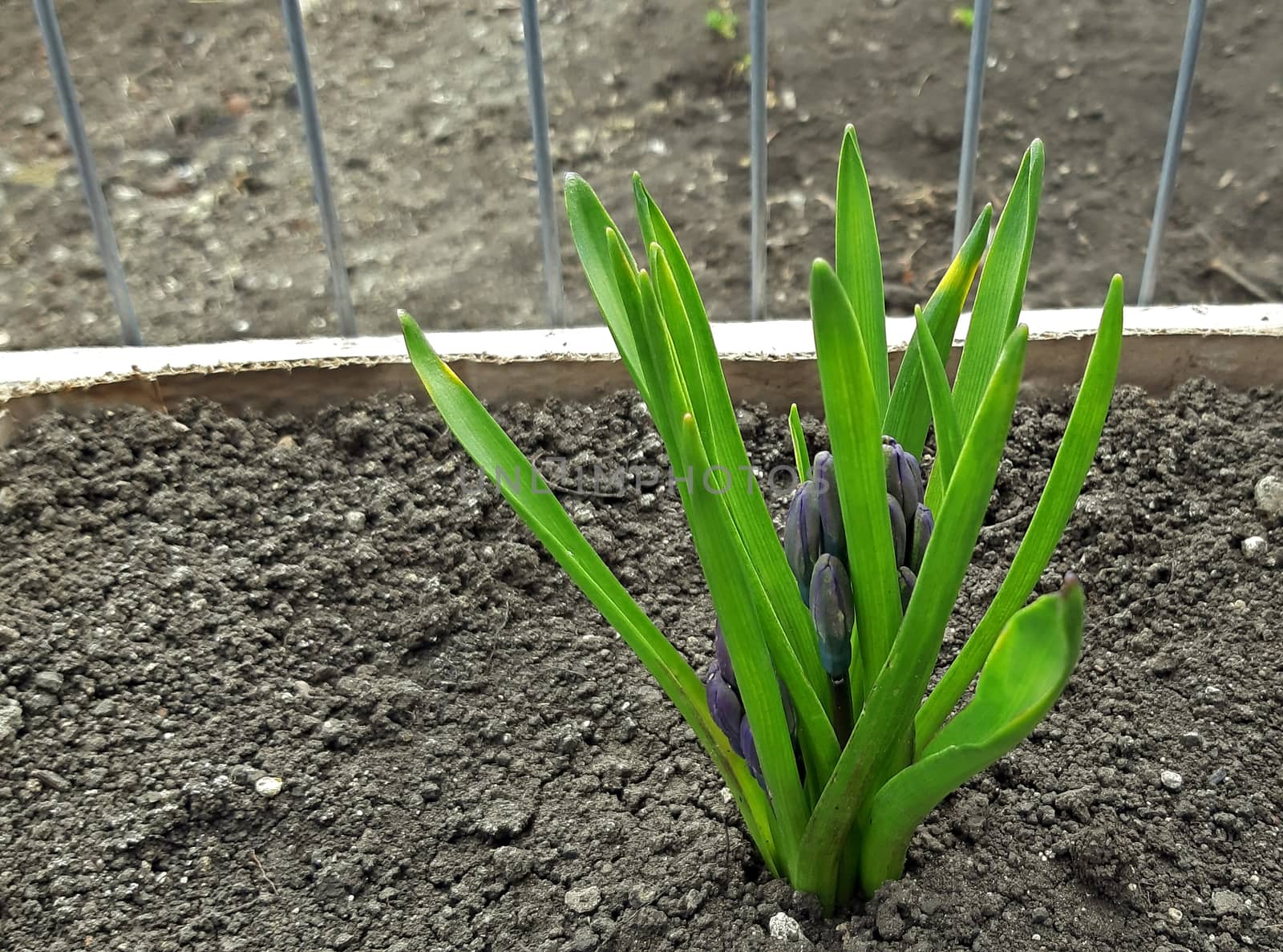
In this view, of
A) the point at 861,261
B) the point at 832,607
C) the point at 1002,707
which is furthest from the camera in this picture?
the point at 861,261

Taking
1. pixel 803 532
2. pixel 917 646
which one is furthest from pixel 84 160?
pixel 917 646

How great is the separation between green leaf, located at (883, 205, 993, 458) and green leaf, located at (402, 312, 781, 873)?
22 centimetres

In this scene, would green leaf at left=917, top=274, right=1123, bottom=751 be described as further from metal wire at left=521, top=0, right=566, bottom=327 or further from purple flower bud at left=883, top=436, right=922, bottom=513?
metal wire at left=521, top=0, right=566, bottom=327

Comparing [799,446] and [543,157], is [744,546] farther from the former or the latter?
[543,157]

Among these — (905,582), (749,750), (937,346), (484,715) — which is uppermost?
(937,346)

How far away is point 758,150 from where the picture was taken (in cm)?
157

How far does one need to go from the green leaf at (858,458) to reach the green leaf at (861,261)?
147 mm

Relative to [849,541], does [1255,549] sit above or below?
below

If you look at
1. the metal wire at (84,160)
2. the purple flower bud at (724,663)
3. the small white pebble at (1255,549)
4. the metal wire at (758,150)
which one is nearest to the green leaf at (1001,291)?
the purple flower bud at (724,663)

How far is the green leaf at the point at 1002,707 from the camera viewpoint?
1.89ft

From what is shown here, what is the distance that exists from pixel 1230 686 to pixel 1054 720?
0.16 metres

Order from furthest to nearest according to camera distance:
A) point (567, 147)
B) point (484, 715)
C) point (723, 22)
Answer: point (723, 22)
point (567, 147)
point (484, 715)

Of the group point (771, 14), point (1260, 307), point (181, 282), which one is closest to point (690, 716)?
point (1260, 307)

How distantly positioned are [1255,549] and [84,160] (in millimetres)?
1399
